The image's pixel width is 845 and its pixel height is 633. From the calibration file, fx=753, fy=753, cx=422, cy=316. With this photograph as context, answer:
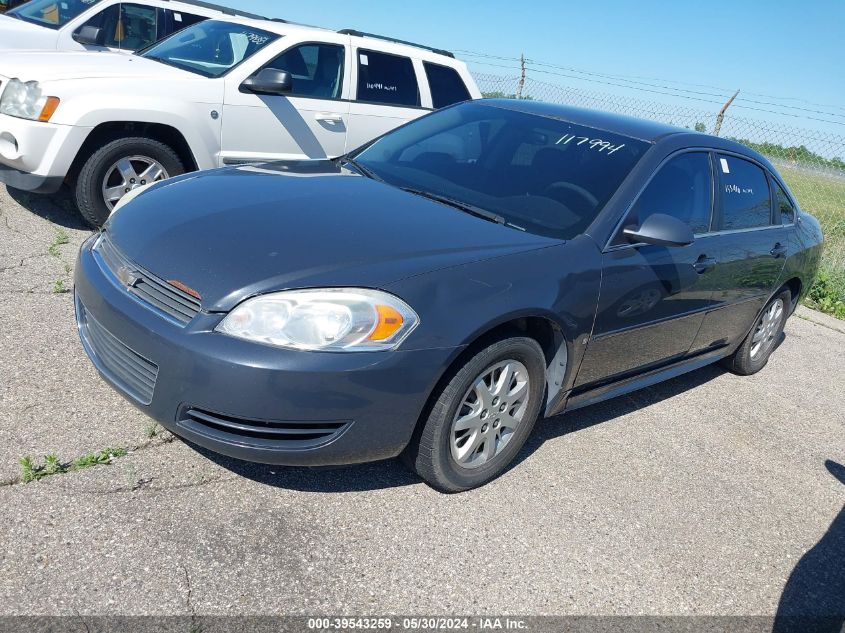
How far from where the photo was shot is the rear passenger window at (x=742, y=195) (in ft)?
14.2

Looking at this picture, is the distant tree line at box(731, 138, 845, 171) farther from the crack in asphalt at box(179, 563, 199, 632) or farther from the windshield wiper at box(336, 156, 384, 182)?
the crack in asphalt at box(179, 563, 199, 632)

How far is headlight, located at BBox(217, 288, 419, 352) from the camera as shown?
Answer: 257 centimetres

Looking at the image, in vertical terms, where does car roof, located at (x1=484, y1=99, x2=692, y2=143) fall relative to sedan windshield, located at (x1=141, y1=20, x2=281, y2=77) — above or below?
above

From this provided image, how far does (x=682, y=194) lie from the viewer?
3.96 m

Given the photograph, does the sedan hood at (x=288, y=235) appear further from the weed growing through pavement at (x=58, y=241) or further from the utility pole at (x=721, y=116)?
the utility pole at (x=721, y=116)

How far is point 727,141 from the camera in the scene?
4.52 meters

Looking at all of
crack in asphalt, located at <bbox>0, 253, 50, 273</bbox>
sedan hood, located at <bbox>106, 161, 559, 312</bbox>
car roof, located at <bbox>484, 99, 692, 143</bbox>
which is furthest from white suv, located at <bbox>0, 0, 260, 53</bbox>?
sedan hood, located at <bbox>106, 161, 559, 312</bbox>

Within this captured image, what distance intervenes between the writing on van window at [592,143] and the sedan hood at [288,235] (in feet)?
2.80

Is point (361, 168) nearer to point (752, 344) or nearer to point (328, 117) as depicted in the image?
point (328, 117)

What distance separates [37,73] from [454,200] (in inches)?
143

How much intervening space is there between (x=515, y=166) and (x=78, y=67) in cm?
364

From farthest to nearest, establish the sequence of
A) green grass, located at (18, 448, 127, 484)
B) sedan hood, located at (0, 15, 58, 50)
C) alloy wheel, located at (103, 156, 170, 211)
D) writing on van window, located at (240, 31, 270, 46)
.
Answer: sedan hood, located at (0, 15, 58, 50), writing on van window, located at (240, 31, 270, 46), alloy wheel, located at (103, 156, 170, 211), green grass, located at (18, 448, 127, 484)

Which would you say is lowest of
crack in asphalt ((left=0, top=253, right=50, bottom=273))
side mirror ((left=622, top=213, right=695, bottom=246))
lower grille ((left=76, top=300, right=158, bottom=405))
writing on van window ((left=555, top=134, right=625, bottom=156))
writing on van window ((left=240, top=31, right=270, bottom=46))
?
crack in asphalt ((left=0, top=253, right=50, bottom=273))

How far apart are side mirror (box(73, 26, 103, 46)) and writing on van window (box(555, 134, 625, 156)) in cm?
596
